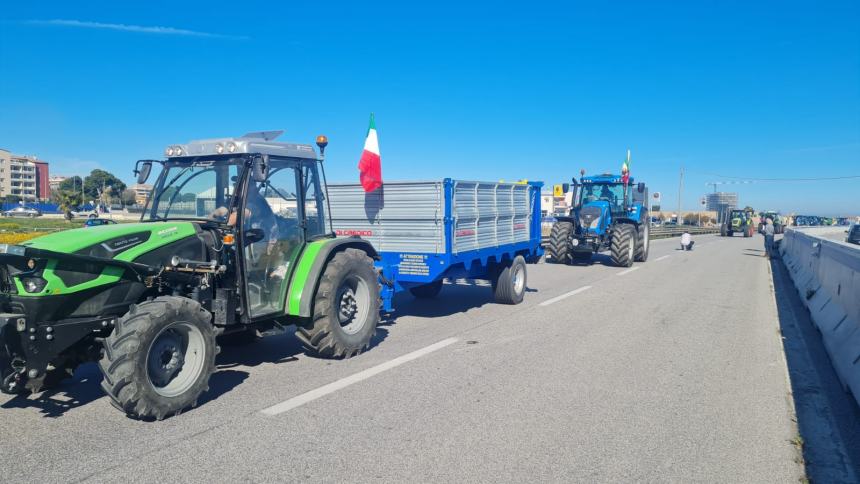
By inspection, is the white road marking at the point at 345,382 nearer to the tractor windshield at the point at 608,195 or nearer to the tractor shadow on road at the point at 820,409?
the tractor shadow on road at the point at 820,409

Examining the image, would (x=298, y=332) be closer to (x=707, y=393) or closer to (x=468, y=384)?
(x=468, y=384)

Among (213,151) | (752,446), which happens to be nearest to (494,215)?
(213,151)

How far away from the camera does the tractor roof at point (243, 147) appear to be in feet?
18.4

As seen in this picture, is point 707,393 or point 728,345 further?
point 728,345

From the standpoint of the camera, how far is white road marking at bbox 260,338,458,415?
4.82 meters

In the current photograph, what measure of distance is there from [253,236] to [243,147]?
33.8 inches

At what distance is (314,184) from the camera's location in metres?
6.53

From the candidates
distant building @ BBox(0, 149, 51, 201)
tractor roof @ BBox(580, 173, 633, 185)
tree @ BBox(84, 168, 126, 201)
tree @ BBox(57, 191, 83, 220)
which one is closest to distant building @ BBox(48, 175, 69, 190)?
distant building @ BBox(0, 149, 51, 201)

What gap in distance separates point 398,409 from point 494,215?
5283mm

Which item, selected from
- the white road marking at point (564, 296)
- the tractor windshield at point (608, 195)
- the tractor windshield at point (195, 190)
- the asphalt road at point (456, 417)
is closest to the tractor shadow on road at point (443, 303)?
the white road marking at point (564, 296)

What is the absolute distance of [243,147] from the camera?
219 inches

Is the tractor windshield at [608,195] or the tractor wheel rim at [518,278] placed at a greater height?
the tractor windshield at [608,195]

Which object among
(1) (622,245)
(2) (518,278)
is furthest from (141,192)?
(1) (622,245)

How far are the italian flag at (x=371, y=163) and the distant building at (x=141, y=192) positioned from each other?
309cm
